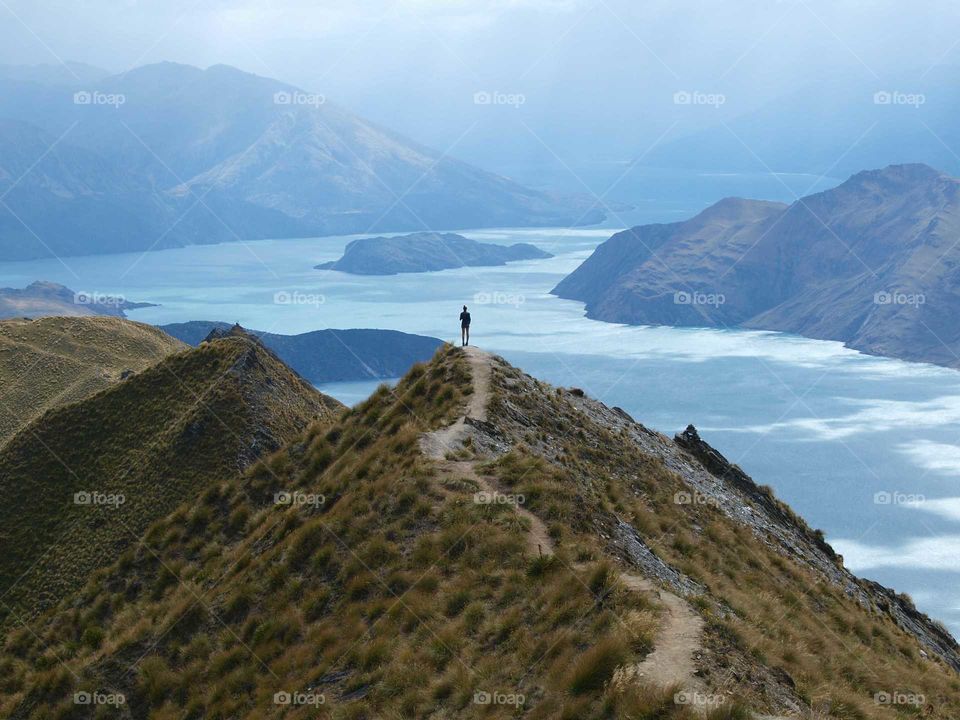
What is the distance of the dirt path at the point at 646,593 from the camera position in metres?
17.9

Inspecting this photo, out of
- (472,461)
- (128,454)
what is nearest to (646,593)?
(472,461)

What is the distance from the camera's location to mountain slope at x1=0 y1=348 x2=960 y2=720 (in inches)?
777

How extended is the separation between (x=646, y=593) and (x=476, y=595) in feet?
14.3

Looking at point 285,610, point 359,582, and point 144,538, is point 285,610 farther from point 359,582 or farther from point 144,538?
point 144,538

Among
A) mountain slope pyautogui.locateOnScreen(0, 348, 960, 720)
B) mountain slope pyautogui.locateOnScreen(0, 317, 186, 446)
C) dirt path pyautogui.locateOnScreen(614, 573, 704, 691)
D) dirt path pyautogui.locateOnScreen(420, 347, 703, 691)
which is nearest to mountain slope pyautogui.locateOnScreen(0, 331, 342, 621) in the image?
mountain slope pyautogui.locateOnScreen(0, 348, 960, 720)

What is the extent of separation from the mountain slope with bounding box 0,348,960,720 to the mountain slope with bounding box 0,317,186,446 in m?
34.7

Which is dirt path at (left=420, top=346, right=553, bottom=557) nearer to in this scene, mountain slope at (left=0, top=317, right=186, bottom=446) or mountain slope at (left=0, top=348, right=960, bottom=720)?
mountain slope at (left=0, top=348, right=960, bottom=720)

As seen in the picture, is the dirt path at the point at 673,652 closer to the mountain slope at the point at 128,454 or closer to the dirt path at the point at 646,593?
the dirt path at the point at 646,593

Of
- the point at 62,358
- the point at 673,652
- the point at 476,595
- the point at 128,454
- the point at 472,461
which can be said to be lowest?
the point at 673,652

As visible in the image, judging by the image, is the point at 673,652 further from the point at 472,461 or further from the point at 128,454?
the point at 128,454

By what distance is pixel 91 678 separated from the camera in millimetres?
30953

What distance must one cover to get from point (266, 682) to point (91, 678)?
9.92m

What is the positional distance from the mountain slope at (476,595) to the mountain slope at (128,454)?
379cm

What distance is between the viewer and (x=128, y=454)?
159 ft
